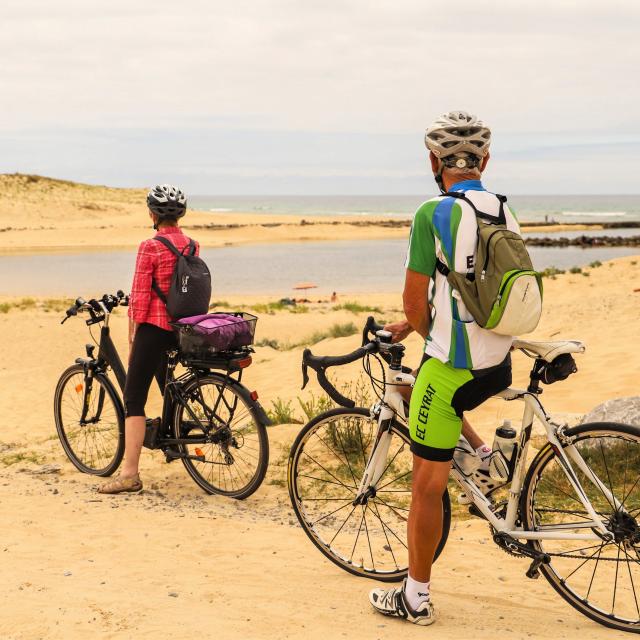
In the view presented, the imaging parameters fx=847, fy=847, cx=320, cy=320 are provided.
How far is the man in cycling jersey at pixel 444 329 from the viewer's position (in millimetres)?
3561

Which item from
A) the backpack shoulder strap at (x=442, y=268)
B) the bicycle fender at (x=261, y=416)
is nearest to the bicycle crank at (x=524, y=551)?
the backpack shoulder strap at (x=442, y=268)

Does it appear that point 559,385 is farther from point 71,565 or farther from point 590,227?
point 590,227

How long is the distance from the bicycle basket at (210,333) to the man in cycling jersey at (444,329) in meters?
2.26

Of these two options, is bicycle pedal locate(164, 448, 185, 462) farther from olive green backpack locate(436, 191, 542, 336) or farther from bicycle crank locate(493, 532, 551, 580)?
olive green backpack locate(436, 191, 542, 336)

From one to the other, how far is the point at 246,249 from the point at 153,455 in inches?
1642

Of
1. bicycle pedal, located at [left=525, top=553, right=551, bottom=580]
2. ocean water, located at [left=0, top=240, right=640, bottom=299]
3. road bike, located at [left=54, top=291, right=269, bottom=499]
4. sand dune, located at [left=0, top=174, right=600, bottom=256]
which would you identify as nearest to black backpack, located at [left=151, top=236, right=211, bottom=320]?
road bike, located at [left=54, top=291, right=269, bottom=499]

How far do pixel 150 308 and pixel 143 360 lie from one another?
39cm

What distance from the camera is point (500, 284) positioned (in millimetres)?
3463

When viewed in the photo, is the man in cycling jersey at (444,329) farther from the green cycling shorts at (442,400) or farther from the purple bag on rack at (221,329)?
the purple bag on rack at (221,329)

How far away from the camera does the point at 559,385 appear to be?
9.97 meters

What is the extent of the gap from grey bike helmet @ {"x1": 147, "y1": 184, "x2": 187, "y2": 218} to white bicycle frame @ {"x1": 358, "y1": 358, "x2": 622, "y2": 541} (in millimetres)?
2524

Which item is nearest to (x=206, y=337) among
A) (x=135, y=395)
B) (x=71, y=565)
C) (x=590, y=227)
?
(x=135, y=395)

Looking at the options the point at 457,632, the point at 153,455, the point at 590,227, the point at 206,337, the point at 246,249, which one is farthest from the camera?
the point at 590,227

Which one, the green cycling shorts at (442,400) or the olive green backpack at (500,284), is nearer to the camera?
the olive green backpack at (500,284)
